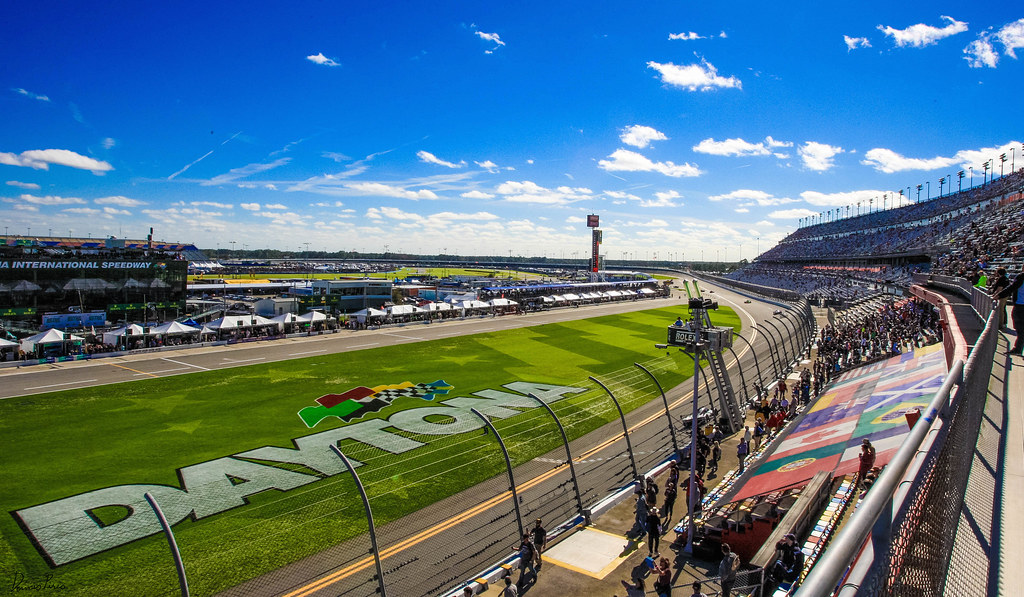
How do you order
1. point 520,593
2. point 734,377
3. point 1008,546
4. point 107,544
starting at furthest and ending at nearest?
point 734,377 → point 107,544 → point 520,593 → point 1008,546

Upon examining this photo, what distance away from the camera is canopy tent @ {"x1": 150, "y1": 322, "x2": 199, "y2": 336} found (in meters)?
45.4

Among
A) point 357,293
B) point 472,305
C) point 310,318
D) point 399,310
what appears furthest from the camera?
point 357,293

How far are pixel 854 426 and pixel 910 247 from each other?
78.4 m

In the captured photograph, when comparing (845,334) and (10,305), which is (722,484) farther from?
(10,305)

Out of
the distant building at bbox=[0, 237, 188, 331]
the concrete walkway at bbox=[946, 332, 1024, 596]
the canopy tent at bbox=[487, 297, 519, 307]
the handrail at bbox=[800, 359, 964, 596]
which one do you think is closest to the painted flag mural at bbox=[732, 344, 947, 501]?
the concrete walkway at bbox=[946, 332, 1024, 596]

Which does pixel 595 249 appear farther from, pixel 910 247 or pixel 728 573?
pixel 728 573

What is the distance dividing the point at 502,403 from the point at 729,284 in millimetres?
128112

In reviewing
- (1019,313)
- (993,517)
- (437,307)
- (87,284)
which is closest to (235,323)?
(437,307)

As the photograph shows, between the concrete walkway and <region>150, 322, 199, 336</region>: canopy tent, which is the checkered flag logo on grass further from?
<region>150, 322, 199, 336</region>: canopy tent

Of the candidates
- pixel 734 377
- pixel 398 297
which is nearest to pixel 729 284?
pixel 398 297

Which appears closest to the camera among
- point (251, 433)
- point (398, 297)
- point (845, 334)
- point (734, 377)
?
point (251, 433)

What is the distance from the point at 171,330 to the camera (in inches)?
1801

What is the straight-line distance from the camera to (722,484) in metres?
17.1

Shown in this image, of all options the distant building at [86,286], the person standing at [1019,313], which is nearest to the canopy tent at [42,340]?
the distant building at [86,286]
